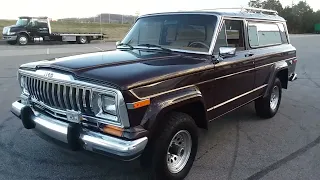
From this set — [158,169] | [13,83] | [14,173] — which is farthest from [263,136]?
[13,83]

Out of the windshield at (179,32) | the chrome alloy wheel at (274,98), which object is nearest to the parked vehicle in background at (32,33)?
the windshield at (179,32)

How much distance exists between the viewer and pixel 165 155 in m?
3.31

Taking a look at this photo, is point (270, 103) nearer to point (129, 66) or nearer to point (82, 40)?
point (129, 66)

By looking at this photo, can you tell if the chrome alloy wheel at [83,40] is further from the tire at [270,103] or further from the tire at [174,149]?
the tire at [174,149]

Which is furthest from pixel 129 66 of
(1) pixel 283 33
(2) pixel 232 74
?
(1) pixel 283 33

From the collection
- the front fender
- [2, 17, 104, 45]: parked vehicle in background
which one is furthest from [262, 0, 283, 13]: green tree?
the front fender

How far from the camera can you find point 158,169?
3.28 metres

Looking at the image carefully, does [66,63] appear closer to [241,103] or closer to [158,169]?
[158,169]

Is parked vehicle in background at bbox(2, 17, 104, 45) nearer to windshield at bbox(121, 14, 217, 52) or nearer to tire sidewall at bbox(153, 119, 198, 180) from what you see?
windshield at bbox(121, 14, 217, 52)

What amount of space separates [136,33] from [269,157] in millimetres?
2691

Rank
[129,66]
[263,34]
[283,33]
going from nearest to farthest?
[129,66], [263,34], [283,33]

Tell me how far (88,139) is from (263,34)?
13.0 ft

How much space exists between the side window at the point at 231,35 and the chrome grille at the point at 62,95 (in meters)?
1.96

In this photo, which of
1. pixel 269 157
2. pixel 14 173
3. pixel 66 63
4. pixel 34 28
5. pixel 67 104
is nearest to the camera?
pixel 67 104
